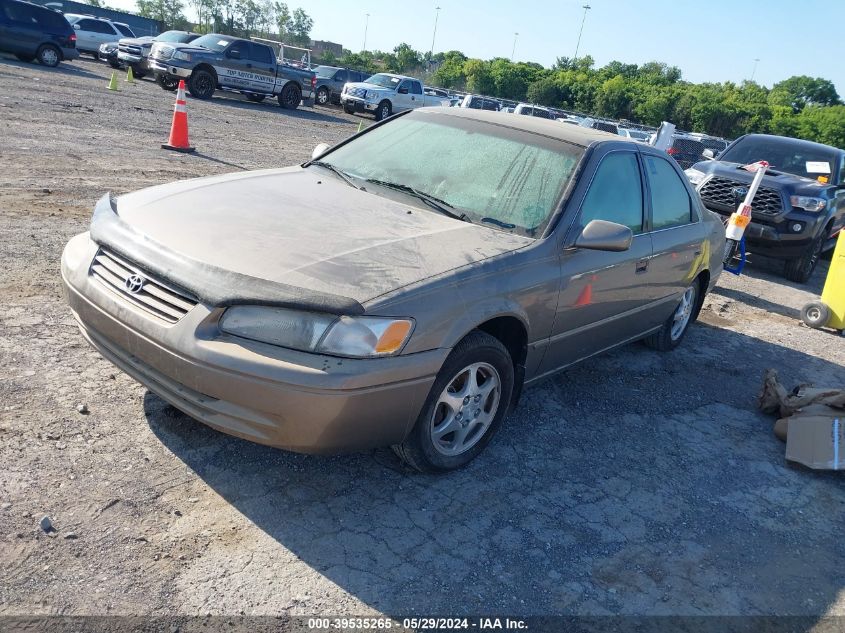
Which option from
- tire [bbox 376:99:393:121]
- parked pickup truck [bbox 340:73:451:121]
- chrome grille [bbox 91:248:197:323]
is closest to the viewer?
chrome grille [bbox 91:248:197:323]

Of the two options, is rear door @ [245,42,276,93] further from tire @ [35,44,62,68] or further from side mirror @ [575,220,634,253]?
side mirror @ [575,220,634,253]

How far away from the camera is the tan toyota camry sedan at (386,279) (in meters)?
2.70

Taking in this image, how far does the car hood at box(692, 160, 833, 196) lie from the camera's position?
9.34 metres

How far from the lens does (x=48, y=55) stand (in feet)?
71.8

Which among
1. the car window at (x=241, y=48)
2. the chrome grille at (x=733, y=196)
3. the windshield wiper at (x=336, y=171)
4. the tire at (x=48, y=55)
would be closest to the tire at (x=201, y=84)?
the car window at (x=241, y=48)

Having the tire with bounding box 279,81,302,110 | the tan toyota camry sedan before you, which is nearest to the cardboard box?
the tan toyota camry sedan

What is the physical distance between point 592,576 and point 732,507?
1.18 meters

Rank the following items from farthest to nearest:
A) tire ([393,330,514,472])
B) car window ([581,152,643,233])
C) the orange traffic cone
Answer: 1. the orange traffic cone
2. car window ([581,152,643,233])
3. tire ([393,330,514,472])

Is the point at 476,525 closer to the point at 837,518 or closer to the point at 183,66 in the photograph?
the point at 837,518

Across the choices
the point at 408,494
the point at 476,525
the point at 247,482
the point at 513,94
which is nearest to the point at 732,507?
the point at 476,525

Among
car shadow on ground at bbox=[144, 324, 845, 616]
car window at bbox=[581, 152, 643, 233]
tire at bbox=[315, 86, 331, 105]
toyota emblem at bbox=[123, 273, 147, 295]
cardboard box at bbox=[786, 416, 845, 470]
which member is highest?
car window at bbox=[581, 152, 643, 233]

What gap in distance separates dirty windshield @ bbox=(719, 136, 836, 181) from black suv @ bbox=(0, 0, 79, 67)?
20.5 metres

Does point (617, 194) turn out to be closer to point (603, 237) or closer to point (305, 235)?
point (603, 237)

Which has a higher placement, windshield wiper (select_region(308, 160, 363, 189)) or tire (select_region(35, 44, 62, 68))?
windshield wiper (select_region(308, 160, 363, 189))
